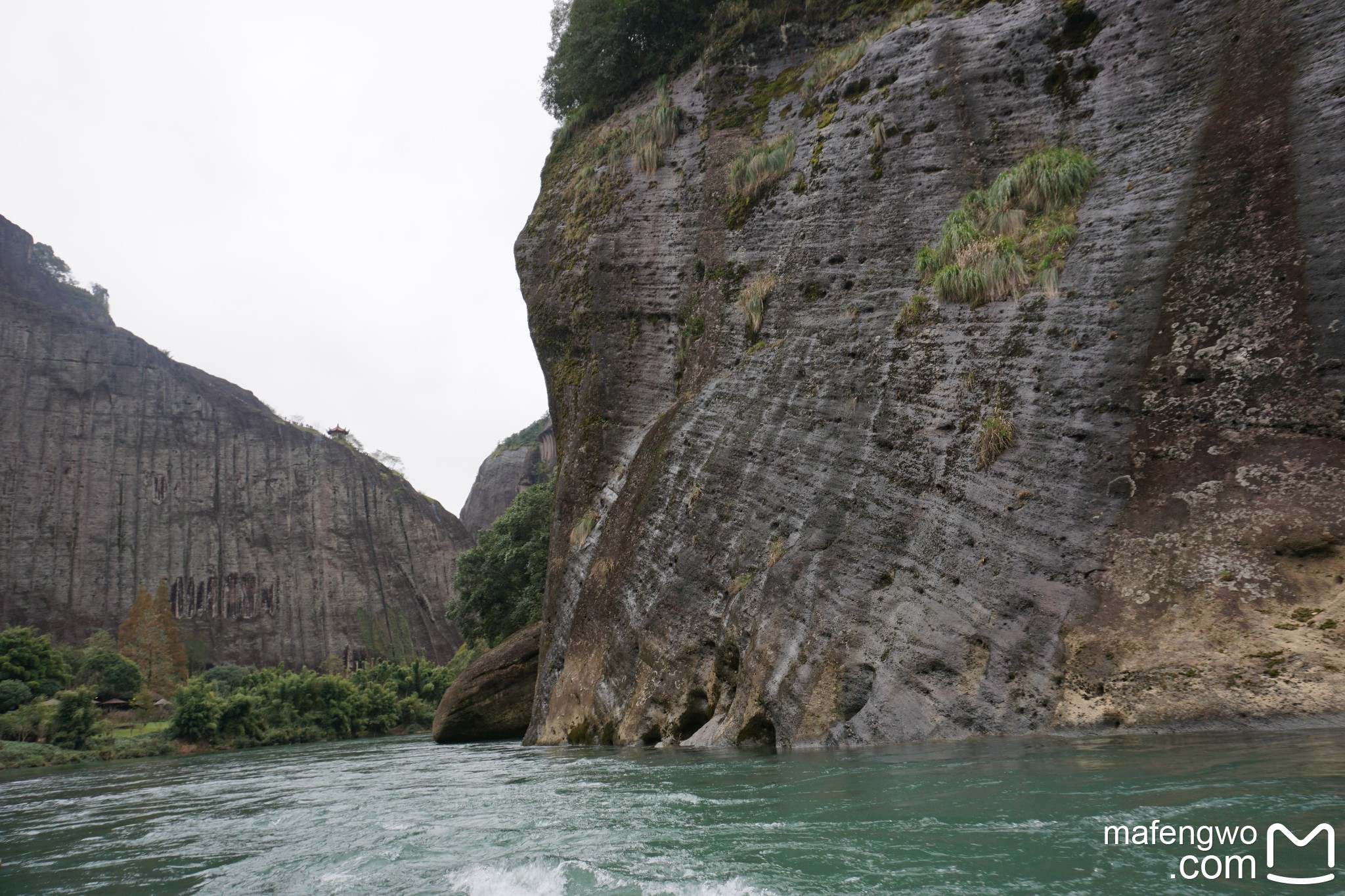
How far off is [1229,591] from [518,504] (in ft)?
74.6

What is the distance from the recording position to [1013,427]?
28.7 feet

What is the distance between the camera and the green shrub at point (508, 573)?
80.4ft

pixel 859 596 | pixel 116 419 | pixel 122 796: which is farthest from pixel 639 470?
pixel 116 419

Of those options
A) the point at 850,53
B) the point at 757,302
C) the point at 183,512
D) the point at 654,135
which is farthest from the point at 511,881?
the point at 183,512

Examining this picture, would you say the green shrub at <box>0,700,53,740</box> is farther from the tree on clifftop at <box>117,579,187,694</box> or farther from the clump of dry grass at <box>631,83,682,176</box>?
the clump of dry grass at <box>631,83,682,176</box>

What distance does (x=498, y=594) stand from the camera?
84.9 feet

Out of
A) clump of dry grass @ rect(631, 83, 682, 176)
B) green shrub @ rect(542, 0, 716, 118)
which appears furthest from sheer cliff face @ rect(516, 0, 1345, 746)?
green shrub @ rect(542, 0, 716, 118)

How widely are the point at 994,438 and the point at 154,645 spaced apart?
188ft

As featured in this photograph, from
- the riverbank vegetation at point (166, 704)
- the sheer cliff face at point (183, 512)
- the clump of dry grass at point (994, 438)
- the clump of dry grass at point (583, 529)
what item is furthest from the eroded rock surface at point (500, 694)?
the sheer cliff face at point (183, 512)

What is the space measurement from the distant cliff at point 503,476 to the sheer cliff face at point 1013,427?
60.9 m

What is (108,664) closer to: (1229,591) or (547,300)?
(547,300)

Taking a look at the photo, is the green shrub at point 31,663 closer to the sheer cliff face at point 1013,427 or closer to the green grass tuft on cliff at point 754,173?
the sheer cliff face at point 1013,427

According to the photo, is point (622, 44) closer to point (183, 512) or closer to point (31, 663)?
point (31, 663)

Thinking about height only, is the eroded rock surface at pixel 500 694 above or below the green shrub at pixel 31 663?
below
